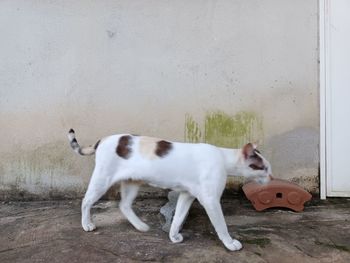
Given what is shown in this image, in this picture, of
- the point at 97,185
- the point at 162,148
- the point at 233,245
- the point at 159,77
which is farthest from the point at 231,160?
the point at 159,77

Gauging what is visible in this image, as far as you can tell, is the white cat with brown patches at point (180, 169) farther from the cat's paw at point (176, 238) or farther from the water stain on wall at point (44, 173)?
the water stain on wall at point (44, 173)

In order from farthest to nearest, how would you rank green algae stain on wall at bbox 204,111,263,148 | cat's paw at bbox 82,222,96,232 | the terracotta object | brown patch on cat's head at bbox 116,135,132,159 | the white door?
1. green algae stain on wall at bbox 204,111,263,148
2. the white door
3. the terracotta object
4. cat's paw at bbox 82,222,96,232
5. brown patch on cat's head at bbox 116,135,132,159

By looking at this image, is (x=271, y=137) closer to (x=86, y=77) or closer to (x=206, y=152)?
(x=206, y=152)

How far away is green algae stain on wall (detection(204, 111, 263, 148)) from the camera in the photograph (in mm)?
4695

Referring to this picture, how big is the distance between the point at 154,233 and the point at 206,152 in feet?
3.08

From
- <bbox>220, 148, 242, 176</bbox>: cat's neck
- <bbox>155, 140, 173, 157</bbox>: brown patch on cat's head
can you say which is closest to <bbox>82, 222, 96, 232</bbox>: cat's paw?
<bbox>155, 140, 173, 157</bbox>: brown patch on cat's head

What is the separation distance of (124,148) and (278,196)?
175 cm

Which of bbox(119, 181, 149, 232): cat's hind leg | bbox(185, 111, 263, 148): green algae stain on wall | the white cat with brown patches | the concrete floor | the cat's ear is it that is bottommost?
the concrete floor

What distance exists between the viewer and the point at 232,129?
15.5ft

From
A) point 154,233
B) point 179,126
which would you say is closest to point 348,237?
point 154,233

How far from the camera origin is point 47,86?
4723mm

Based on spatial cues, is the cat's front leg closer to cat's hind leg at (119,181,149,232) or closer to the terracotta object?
cat's hind leg at (119,181,149,232)

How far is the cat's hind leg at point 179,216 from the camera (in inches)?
143

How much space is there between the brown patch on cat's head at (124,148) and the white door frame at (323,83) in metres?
2.23
